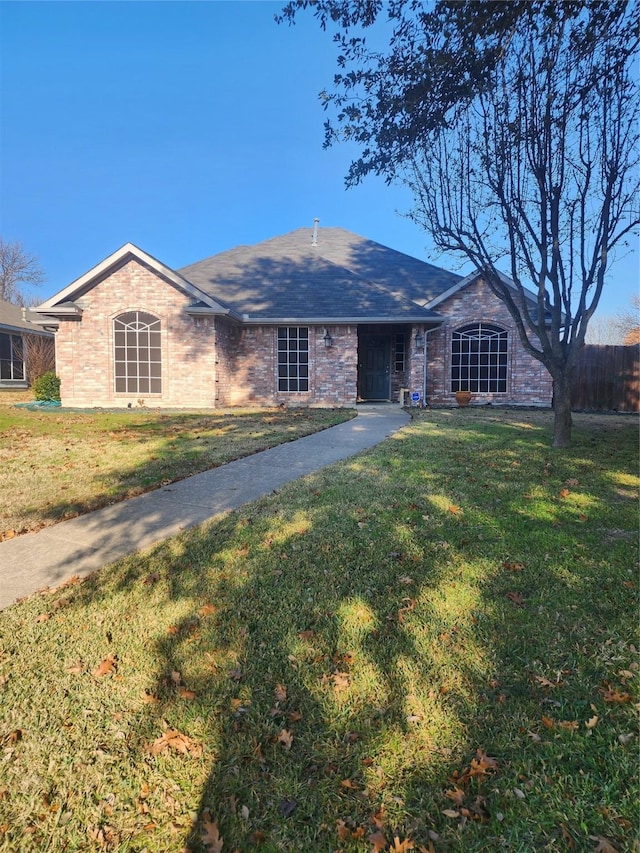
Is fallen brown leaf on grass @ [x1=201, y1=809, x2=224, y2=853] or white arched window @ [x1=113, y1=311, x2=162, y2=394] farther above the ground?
white arched window @ [x1=113, y1=311, x2=162, y2=394]

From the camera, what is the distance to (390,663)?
228 centimetres

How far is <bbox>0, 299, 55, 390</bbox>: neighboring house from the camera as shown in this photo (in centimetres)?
2105

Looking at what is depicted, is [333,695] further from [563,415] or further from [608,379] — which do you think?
[608,379]

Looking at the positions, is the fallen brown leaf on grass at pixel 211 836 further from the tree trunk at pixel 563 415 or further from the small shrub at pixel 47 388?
the small shrub at pixel 47 388

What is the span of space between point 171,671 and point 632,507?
14.7ft

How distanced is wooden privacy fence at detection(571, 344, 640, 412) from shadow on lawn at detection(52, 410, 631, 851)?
13368 mm

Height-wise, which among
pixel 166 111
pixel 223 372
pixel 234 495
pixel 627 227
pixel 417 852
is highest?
pixel 166 111

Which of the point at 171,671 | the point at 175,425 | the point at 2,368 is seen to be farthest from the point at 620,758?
the point at 2,368

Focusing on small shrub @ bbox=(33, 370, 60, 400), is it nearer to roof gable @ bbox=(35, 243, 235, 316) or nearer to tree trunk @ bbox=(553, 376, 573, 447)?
roof gable @ bbox=(35, 243, 235, 316)

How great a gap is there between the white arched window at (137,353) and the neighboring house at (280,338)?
0.03 meters

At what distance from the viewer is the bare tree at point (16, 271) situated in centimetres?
3762

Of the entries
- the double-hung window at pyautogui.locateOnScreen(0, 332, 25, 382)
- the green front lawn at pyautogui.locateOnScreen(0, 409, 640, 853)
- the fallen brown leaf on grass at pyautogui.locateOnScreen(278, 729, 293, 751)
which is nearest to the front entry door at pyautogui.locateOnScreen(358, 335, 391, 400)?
the green front lawn at pyautogui.locateOnScreen(0, 409, 640, 853)

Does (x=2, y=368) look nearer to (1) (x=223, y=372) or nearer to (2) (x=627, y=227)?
(1) (x=223, y=372)

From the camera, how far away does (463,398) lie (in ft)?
51.5
